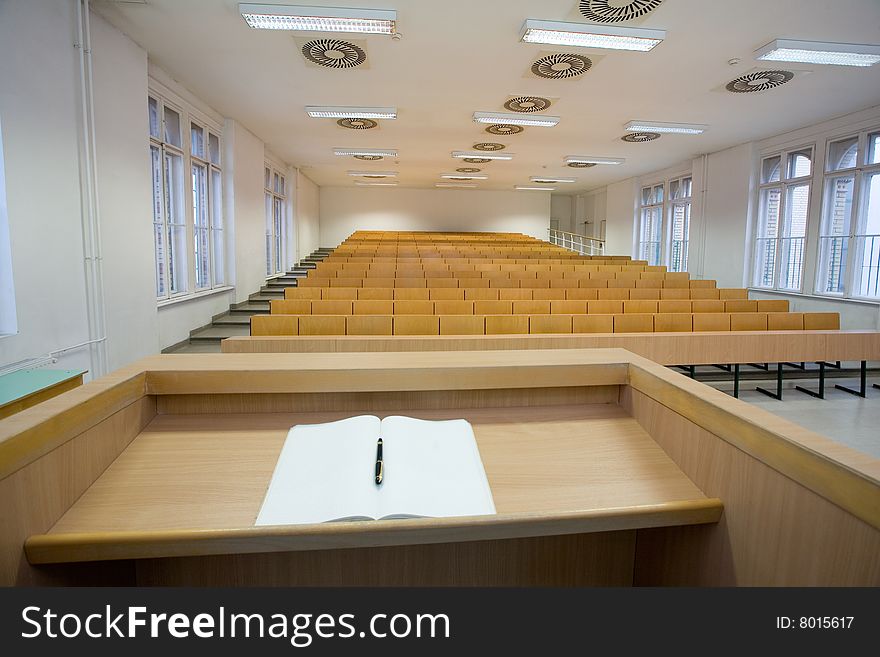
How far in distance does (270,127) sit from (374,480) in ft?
28.0

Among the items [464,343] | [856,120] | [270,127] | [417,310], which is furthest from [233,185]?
[856,120]

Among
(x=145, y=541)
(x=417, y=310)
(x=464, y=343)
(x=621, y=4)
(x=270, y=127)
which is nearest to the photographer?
(x=145, y=541)

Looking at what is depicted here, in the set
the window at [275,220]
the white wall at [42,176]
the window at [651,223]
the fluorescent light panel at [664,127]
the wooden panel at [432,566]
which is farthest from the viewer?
the window at [651,223]

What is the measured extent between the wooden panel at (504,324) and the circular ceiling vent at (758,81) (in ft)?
13.6

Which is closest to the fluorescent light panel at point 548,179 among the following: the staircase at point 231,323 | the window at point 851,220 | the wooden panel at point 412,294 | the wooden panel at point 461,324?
the window at point 851,220

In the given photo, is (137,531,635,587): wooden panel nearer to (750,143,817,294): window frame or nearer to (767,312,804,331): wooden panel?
(767,312,804,331): wooden panel

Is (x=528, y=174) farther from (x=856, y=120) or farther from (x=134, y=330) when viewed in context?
(x=134, y=330)

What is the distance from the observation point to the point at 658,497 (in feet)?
3.63

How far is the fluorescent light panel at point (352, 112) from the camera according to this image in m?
7.07

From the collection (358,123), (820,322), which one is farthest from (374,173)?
(820,322)

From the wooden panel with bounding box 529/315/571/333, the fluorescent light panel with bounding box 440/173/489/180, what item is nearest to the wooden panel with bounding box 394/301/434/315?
the wooden panel with bounding box 529/315/571/333

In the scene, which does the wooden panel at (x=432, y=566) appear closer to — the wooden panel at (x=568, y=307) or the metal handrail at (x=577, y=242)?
the wooden panel at (x=568, y=307)

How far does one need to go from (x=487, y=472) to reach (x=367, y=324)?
302 cm

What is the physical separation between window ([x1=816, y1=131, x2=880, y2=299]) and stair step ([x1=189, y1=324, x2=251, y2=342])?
27.4 feet
